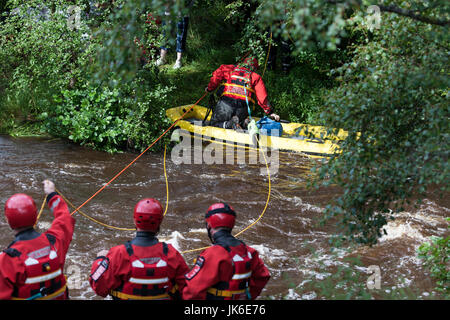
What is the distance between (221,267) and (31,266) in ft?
4.12

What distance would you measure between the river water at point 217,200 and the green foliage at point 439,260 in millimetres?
152

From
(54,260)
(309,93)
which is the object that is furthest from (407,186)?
(309,93)

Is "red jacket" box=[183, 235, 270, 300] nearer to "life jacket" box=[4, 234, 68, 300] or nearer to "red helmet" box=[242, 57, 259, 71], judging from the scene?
"life jacket" box=[4, 234, 68, 300]

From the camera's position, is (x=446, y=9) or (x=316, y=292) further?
(x=316, y=292)

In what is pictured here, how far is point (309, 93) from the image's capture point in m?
13.1

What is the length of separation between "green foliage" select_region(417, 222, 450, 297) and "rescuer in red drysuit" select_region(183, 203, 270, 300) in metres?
2.18

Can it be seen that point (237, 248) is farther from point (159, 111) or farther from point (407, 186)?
point (159, 111)

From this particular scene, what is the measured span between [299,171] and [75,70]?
475cm

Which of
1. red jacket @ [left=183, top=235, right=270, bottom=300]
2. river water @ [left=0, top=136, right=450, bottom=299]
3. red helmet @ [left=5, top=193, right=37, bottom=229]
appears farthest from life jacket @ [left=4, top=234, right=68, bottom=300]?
river water @ [left=0, top=136, right=450, bottom=299]

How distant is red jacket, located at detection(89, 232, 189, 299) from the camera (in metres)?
3.47

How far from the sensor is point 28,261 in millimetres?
3268

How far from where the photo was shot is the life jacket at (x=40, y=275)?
3.27m

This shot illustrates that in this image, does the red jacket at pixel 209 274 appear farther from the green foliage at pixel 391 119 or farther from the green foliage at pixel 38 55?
the green foliage at pixel 38 55
